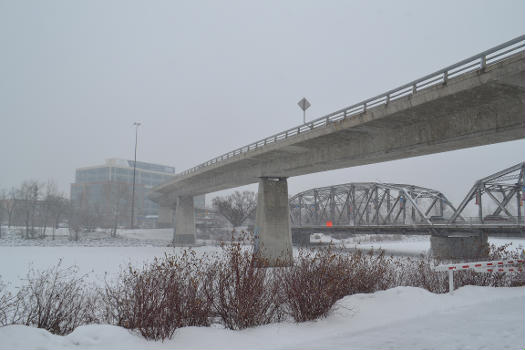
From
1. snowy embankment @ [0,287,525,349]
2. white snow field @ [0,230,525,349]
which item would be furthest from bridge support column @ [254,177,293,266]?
snowy embankment @ [0,287,525,349]

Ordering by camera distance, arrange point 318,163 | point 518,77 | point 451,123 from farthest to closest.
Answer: point 318,163, point 451,123, point 518,77

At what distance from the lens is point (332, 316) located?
9.21 meters

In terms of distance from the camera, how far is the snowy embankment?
Result: 6.57 metres

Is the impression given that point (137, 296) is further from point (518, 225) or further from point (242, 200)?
point (242, 200)

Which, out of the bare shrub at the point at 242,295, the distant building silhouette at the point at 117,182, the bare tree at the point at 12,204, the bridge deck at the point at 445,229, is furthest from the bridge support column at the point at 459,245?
the distant building silhouette at the point at 117,182

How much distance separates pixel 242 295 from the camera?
8.30 meters

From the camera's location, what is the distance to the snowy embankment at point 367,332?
6.57 meters

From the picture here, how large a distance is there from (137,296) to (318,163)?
62.7 ft

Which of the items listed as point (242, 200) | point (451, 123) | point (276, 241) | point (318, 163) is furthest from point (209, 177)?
point (242, 200)

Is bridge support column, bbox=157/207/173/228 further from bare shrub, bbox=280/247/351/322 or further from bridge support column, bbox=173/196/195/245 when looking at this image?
bare shrub, bbox=280/247/351/322

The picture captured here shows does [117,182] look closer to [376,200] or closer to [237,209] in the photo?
[237,209]

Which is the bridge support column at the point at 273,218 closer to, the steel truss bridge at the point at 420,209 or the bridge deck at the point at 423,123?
the bridge deck at the point at 423,123

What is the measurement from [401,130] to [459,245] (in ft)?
72.2

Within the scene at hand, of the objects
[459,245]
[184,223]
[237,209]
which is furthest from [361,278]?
[237,209]
